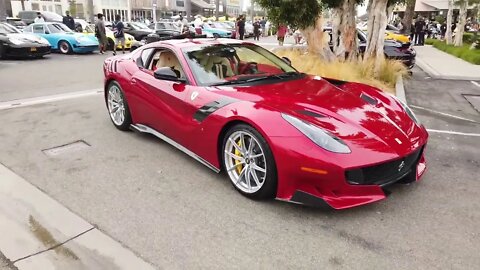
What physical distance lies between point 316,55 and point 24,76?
25.6 ft

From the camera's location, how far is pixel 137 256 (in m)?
2.71

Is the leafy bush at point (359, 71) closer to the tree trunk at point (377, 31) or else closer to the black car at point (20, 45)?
the tree trunk at point (377, 31)

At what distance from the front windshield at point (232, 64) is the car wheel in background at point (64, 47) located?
46.6ft

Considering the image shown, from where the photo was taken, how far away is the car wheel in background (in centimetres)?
1689

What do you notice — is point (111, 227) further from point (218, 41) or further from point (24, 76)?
point (24, 76)

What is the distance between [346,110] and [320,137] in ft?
2.14

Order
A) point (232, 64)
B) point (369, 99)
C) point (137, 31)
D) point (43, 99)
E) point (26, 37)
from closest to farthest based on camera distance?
point (369, 99) < point (232, 64) < point (43, 99) < point (26, 37) < point (137, 31)

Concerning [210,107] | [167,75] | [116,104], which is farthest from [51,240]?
[116,104]

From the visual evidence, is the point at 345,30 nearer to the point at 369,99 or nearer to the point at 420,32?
the point at 369,99

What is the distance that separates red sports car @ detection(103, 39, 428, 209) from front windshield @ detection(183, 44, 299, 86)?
12 mm

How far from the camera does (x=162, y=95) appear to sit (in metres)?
4.40

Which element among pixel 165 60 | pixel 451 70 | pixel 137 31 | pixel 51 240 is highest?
pixel 137 31

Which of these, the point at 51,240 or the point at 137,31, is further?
the point at 137,31

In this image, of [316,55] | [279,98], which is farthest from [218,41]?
[316,55]
